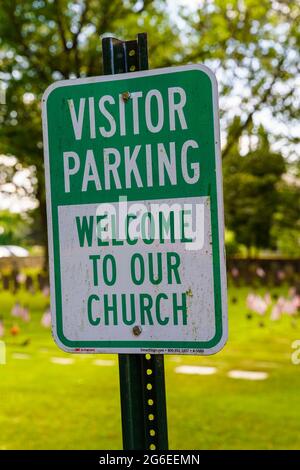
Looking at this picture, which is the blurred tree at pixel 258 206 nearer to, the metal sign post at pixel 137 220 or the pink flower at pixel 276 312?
the pink flower at pixel 276 312

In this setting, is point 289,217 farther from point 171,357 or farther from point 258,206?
point 171,357

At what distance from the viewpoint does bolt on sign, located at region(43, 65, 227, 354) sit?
6.04 feet

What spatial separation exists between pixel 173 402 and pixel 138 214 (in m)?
5.54

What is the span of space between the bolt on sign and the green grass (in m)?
3.92

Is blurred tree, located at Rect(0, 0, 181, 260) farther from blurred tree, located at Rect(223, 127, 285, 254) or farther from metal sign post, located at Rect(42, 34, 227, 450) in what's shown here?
metal sign post, located at Rect(42, 34, 227, 450)

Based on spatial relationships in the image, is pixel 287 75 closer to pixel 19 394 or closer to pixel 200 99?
pixel 19 394

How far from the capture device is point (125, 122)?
1.91 m

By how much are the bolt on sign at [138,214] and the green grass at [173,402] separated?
12.9ft

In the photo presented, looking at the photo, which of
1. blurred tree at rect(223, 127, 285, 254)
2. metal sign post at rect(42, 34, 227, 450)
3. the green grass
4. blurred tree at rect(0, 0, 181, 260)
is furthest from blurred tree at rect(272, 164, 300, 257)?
metal sign post at rect(42, 34, 227, 450)

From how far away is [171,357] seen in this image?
980cm

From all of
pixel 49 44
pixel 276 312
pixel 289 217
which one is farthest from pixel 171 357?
pixel 289 217

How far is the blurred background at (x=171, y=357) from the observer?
629cm

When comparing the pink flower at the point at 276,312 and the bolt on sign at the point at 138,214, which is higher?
the bolt on sign at the point at 138,214

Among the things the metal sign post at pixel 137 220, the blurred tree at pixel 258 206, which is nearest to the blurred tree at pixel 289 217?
the blurred tree at pixel 258 206
